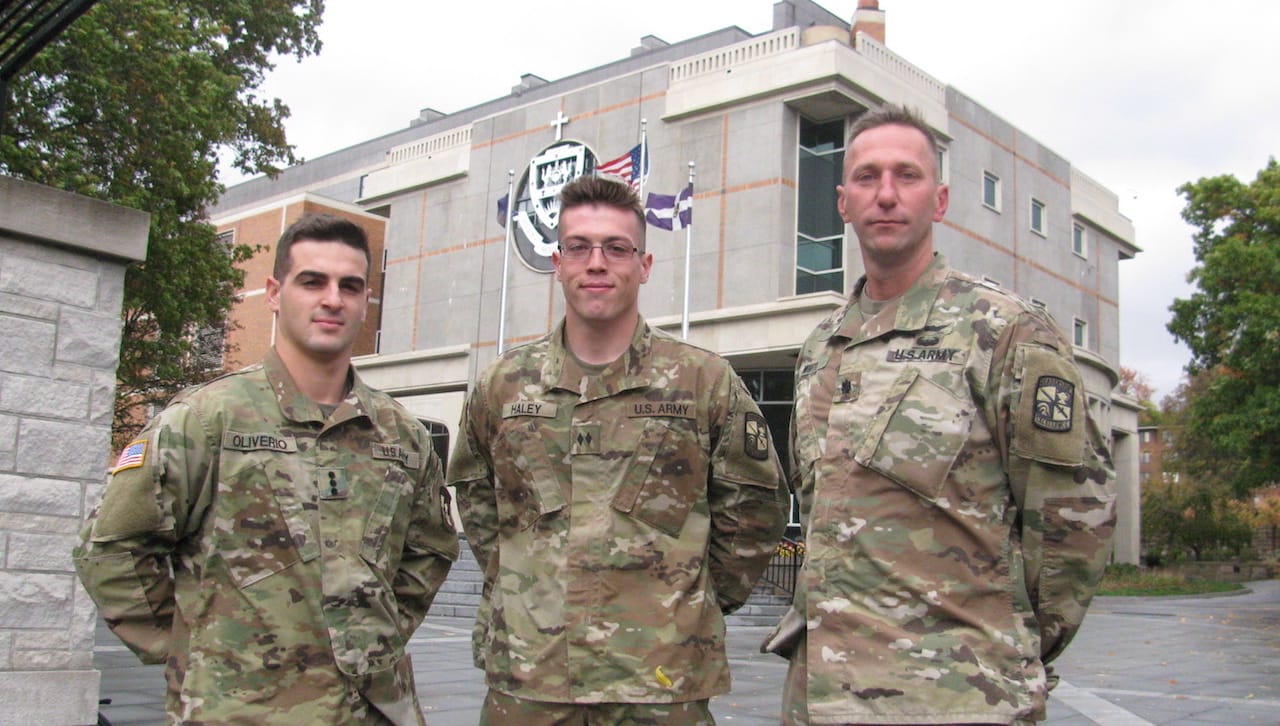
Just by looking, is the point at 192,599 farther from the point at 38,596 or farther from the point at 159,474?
the point at 38,596

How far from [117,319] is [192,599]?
11.2 ft

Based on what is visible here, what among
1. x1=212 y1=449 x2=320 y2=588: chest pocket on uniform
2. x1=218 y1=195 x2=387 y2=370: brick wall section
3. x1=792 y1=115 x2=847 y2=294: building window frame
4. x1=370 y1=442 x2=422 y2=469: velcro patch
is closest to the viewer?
x1=212 y1=449 x2=320 y2=588: chest pocket on uniform

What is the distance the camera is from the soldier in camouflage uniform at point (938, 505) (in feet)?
9.98

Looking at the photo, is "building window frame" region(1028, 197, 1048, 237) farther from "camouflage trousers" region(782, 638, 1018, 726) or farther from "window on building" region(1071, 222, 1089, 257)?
"camouflage trousers" region(782, 638, 1018, 726)

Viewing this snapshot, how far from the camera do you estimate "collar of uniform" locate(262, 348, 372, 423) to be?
365cm

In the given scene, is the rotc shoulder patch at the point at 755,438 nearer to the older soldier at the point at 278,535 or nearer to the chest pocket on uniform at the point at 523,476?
the chest pocket on uniform at the point at 523,476

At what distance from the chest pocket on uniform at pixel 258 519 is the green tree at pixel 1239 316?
33487 millimetres

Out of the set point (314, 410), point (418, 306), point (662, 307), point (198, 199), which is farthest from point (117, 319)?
point (418, 306)

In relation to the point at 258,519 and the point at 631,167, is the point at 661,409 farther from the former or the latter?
the point at 631,167

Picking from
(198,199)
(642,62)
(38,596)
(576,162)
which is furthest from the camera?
(642,62)

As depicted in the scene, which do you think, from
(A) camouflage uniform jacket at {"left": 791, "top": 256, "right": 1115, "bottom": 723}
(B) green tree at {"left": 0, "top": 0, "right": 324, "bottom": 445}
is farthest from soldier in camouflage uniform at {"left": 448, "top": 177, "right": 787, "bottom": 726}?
(B) green tree at {"left": 0, "top": 0, "right": 324, "bottom": 445}

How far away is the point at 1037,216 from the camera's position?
34.7 m

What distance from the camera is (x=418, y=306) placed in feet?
116

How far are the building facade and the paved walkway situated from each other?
10682 millimetres
